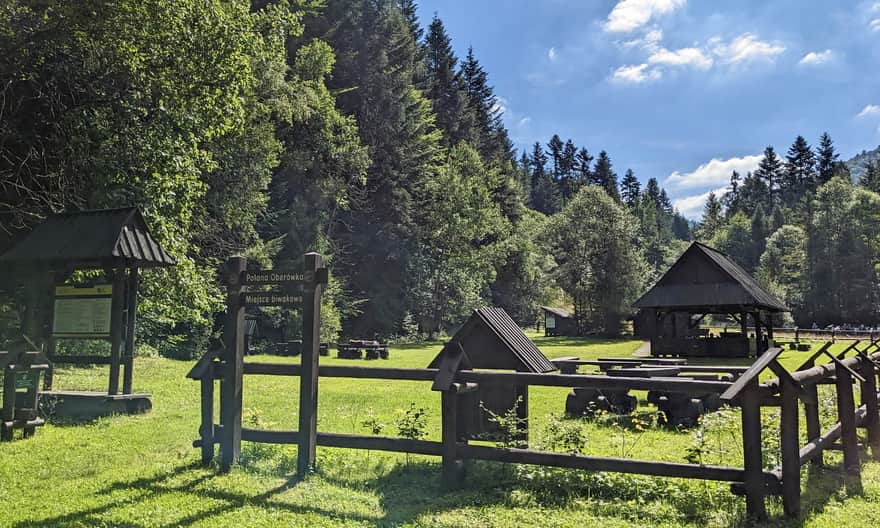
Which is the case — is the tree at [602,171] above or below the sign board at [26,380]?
above

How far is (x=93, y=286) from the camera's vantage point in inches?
436

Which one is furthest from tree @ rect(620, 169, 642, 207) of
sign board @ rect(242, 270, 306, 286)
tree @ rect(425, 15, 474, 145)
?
sign board @ rect(242, 270, 306, 286)

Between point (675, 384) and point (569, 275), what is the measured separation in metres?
47.7

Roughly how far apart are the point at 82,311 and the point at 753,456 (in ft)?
35.7

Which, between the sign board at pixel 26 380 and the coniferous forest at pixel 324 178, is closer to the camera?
the sign board at pixel 26 380

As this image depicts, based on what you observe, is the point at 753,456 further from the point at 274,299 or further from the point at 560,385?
the point at 274,299

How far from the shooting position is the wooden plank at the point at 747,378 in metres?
4.96

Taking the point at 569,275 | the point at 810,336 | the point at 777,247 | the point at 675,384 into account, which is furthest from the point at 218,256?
the point at 777,247

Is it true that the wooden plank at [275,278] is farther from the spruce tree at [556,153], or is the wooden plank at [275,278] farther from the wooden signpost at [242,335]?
the spruce tree at [556,153]

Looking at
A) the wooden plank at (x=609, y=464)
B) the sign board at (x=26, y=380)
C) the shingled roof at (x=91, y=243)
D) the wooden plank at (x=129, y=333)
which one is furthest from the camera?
the wooden plank at (x=129, y=333)

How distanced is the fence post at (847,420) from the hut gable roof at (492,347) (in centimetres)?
328

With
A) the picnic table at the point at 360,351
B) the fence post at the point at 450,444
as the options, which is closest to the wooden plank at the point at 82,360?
the fence post at the point at 450,444

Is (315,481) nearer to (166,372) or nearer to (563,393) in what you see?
(563,393)

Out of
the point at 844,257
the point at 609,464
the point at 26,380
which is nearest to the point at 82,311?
the point at 26,380
